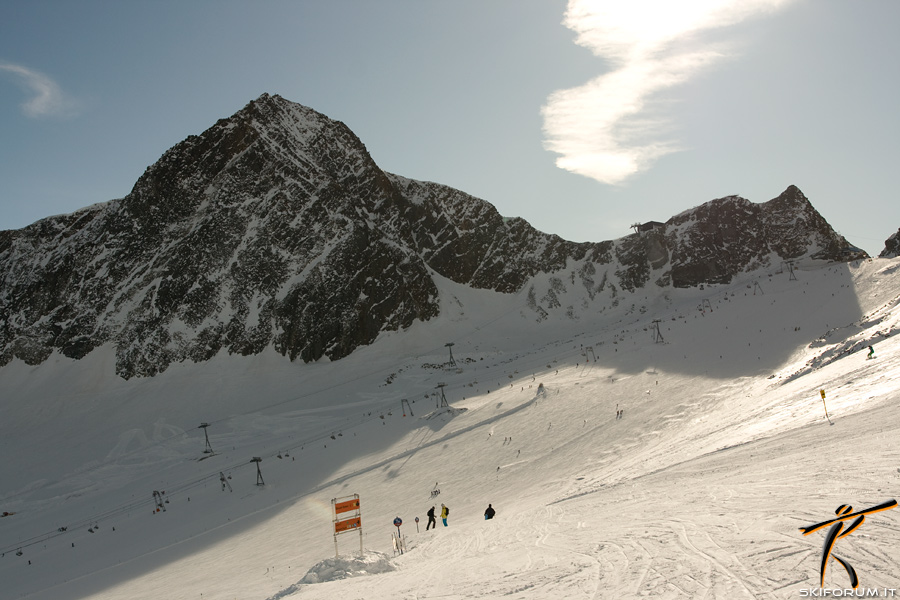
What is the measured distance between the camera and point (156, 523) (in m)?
31.8

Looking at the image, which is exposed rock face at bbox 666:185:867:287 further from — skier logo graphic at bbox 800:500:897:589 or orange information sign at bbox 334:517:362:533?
skier logo graphic at bbox 800:500:897:589

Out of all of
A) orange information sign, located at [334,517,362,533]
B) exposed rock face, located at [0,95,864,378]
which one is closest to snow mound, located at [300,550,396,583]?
orange information sign, located at [334,517,362,533]

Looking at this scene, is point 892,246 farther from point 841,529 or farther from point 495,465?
point 841,529

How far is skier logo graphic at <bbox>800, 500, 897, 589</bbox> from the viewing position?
6816mm

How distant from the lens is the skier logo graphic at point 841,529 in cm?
682

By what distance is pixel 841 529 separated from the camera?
799 centimetres

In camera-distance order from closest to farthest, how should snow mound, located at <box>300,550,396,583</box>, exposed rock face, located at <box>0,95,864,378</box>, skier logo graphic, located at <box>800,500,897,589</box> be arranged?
1. skier logo graphic, located at <box>800,500,897,589</box>
2. snow mound, located at <box>300,550,396,583</box>
3. exposed rock face, located at <box>0,95,864,378</box>

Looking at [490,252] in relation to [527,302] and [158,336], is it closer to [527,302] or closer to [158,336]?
[527,302]

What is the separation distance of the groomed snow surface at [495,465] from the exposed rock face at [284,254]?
6.36 metres

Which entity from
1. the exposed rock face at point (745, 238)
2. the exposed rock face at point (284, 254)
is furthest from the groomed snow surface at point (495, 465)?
the exposed rock face at point (745, 238)

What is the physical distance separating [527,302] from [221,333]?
4934cm

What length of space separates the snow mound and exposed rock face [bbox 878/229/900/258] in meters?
87.4

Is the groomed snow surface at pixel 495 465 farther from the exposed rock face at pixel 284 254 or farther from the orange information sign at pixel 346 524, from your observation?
the exposed rock face at pixel 284 254

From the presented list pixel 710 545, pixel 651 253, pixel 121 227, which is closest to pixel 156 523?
pixel 710 545
